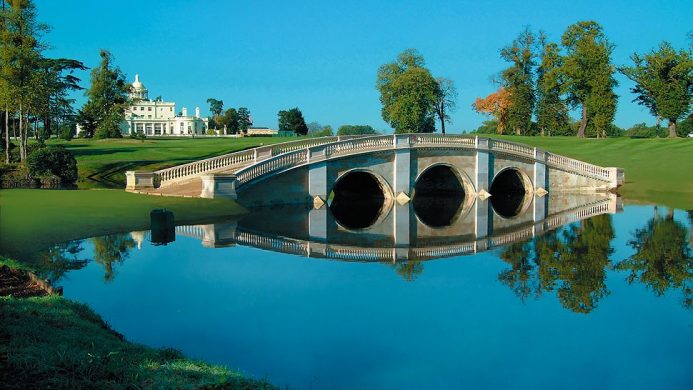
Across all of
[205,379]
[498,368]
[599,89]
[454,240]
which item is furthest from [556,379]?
[599,89]

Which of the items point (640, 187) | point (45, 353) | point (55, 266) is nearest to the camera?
point (45, 353)

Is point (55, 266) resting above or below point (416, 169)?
below

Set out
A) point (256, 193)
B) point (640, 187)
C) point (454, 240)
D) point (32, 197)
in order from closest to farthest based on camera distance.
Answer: point (454, 240)
point (32, 197)
point (256, 193)
point (640, 187)

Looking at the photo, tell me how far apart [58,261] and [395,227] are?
47.6ft

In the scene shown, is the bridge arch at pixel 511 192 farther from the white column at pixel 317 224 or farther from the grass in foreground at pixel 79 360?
the grass in foreground at pixel 79 360

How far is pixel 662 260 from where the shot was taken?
743 inches

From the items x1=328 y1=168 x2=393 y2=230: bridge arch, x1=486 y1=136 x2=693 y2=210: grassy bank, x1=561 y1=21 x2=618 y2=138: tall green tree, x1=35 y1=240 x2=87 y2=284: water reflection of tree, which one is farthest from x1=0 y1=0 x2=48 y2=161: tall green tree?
x1=561 y1=21 x2=618 y2=138: tall green tree

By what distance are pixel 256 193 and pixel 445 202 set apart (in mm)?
14013

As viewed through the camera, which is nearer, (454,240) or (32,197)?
(454,240)

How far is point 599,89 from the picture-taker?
72.4 meters

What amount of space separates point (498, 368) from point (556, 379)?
862 millimetres

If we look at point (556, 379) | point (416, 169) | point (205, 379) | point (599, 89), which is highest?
point (599, 89)

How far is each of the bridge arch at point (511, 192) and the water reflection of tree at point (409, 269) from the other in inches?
594

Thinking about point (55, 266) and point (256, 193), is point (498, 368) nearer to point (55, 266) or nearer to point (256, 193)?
point (55, 266)
